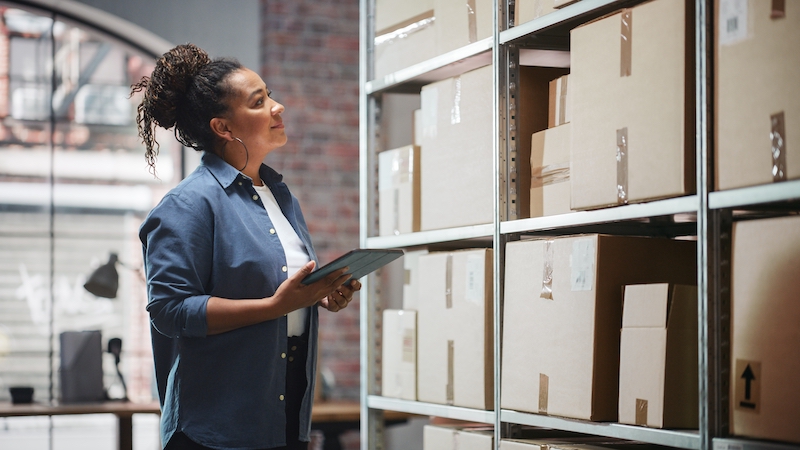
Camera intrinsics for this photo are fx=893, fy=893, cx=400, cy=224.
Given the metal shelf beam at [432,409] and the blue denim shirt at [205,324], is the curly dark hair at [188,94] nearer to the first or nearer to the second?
the blue denim shirt at [205,324]

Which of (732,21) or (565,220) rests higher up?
(732,21)

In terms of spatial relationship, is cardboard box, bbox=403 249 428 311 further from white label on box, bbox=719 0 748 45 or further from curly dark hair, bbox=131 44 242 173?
white label on box, bbox=719 0 748 45

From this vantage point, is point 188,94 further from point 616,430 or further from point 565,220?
point 616,430

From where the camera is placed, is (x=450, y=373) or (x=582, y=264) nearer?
(x=582, y=264)

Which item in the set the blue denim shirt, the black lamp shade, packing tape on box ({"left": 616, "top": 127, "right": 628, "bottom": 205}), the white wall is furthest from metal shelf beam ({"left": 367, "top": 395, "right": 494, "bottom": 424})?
the white wall

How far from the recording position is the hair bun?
195 centimetres

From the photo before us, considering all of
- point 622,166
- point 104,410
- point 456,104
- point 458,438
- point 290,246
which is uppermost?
point 456,104

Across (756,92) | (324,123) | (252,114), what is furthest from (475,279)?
(324,123)

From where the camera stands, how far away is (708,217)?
1574mm

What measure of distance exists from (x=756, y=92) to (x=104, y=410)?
9.43ft

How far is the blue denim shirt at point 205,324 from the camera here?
176 centimetres

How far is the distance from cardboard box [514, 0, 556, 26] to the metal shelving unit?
3 centimetres

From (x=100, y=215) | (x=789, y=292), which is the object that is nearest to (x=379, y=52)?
(x=789, y=292)

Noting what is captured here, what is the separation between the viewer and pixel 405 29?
8.39 ft
